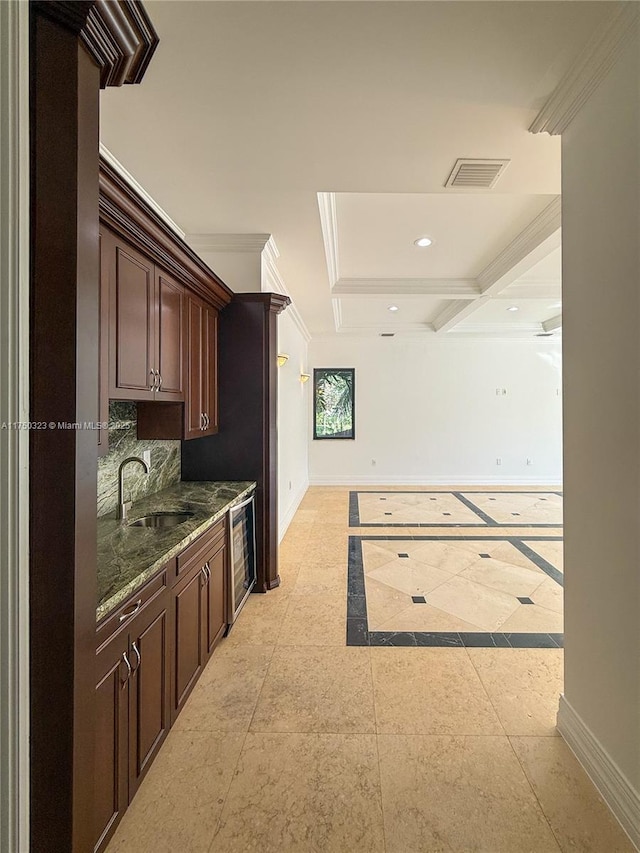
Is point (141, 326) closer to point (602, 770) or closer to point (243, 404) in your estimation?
point (243, 404)

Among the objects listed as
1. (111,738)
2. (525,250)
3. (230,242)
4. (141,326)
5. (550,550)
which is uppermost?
(525,250)

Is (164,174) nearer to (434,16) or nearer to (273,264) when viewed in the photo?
(273,264)

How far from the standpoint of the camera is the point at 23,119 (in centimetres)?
97

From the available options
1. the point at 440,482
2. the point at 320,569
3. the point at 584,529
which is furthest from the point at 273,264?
the point at 440,482

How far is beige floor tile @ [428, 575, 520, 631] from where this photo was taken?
9.58 ft

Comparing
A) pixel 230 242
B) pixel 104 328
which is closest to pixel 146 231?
pixel 104 328

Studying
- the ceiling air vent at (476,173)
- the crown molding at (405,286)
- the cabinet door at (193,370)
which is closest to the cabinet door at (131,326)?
the cabinet door at (193,370)

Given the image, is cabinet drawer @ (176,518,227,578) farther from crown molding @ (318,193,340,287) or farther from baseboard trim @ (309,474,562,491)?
baseboard trim @ (309,474,562,491)

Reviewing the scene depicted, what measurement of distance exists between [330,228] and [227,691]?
3374 millimetres

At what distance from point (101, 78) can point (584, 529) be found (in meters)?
2.32

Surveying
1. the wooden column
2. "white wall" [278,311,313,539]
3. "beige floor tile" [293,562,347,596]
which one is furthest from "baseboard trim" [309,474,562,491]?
the wooden column

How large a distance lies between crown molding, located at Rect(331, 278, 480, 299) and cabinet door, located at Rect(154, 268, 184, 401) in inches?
114

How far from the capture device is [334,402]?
821cm

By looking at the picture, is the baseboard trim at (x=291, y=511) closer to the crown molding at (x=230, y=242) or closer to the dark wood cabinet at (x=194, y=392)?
the dark wood cabinet at (x=194, y=392)
